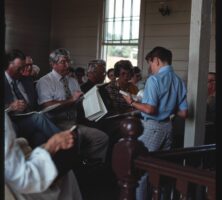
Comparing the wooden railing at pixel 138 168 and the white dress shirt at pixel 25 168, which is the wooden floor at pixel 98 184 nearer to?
the wooden railing at pixel 138 168

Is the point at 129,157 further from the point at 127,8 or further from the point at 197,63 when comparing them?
the point at 127,8

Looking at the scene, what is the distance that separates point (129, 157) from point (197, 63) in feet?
5.85

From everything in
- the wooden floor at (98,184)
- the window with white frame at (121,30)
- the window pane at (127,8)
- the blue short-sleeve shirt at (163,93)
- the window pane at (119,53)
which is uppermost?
the window pane at (127,8)

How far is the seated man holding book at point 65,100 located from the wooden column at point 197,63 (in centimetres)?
106

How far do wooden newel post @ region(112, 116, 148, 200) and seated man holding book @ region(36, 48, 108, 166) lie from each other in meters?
2.17

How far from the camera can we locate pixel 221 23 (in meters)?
0.95

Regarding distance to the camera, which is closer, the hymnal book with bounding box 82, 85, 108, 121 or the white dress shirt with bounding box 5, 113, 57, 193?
the white dress shirt with bounding box 5, 113, 57, 193

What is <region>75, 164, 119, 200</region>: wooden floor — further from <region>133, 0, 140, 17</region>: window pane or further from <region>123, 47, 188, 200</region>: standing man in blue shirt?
<region>133, 0, 140, 17</region>: window pane

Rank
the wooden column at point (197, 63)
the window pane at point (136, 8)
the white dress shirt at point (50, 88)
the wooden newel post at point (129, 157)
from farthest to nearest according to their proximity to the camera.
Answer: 1. the window pane at point (136, 8)
2. the white dress shirt at point (50, 88)
3. the wooden column at point (197, 63)
4. the wooden newel post at point (129, 157)

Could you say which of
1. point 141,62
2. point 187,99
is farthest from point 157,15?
point 187,99

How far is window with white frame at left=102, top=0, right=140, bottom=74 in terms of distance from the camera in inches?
280

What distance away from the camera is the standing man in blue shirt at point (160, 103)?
112 inches

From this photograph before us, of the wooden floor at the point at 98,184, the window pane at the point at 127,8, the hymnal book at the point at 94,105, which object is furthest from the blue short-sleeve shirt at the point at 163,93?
the window pane at the point at 127,8

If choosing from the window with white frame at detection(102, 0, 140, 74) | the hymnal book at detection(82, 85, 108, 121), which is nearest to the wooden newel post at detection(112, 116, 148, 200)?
the hymnal book at detection(82, 85, 108, 121)
